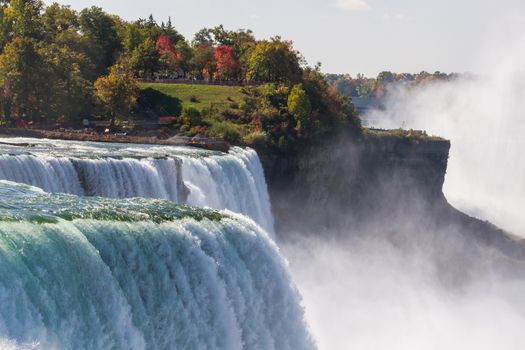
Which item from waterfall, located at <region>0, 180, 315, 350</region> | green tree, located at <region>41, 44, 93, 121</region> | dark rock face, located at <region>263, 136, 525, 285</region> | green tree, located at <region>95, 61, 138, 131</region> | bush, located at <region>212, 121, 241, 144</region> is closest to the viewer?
waterfall, located at <region>0, 180, 315, 350</region>

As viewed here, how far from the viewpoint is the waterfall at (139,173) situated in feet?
105

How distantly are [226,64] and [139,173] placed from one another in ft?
178

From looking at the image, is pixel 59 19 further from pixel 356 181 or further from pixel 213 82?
pixel 356 181

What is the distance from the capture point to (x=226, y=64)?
88375 millimetres

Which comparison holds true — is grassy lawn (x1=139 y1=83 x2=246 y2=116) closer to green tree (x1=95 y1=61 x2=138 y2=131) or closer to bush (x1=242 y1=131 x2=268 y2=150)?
green tree (x1=95 y1=61 x2=138 y2=131)

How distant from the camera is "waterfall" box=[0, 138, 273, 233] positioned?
32031 mm

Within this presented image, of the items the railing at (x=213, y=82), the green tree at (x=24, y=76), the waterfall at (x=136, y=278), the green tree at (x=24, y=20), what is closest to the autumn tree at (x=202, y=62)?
the railing at (x=213, y=82)

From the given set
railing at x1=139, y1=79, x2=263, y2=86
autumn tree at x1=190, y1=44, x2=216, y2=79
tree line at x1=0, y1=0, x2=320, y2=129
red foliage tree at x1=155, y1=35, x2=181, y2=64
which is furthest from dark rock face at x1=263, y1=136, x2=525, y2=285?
red foliage tree at x1=155, y1=35, x2=181, y2=64

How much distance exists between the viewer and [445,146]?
252 feet

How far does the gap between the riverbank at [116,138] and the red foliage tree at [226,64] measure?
3433 cm

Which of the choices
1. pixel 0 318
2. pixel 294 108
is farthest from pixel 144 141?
pixel 0 318

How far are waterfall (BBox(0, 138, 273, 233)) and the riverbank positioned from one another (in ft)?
8.53

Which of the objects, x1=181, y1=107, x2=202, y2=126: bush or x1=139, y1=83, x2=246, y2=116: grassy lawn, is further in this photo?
x1=139, y1=83, x2=246, y2=116: grassy lawn

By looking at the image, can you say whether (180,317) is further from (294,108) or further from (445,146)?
(445,146)
